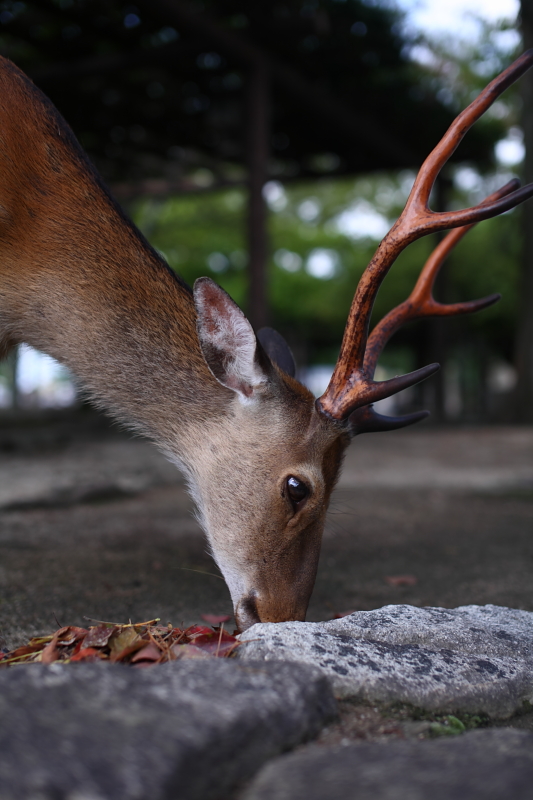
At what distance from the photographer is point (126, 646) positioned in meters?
1.75

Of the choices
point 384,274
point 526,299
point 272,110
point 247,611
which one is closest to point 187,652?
point 247,611

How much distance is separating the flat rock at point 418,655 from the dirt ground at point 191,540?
114 millimetres

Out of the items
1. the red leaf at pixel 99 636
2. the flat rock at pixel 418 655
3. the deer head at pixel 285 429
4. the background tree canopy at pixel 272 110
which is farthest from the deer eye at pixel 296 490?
the background tree canopy at pixel 272 110

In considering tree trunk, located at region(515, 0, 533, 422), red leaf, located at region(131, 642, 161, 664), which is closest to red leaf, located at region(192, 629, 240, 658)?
red leaf, located at region(131, 642, 161, 664)

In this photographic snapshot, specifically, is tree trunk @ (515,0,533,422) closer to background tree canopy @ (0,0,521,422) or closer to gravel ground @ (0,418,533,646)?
background tree canopy @ (0,0,521,422)

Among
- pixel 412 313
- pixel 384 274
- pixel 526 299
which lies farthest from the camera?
pixel 526 299

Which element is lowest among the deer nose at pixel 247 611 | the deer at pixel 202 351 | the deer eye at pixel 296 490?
the deer nose at pixel 247 611

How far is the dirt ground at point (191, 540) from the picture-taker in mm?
2773

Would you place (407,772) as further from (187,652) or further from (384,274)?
(384,274)

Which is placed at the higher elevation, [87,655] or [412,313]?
[412,313]

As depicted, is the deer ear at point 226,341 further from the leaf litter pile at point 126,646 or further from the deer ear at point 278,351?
the leaf litter pile at point 126,646

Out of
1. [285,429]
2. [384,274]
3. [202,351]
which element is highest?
[384,274]

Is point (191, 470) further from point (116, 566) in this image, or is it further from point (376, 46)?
point (376, 46)

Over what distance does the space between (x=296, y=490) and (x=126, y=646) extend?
2.76 feet
